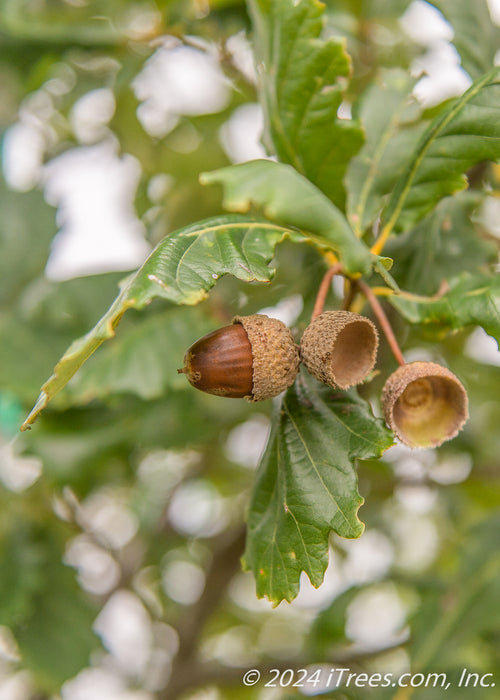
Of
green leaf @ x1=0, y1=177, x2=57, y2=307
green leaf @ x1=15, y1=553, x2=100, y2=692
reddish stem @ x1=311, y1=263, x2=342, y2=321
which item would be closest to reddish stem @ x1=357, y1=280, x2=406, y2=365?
reddish stem @ x1=311, y1=263, x2=342, y2=321

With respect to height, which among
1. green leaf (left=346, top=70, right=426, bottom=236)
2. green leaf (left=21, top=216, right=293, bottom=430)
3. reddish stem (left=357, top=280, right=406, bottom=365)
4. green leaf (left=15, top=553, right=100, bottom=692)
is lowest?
green leaf (left=15, top=553, right=100, bottom=692)

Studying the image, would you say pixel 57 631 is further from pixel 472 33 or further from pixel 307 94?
pixel 472 33

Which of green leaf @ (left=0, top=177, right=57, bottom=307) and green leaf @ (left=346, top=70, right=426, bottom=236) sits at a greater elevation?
green leaf @ (left=346, top=70, right=426, bottom=236)

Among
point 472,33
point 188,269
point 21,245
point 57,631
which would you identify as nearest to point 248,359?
point 188,269

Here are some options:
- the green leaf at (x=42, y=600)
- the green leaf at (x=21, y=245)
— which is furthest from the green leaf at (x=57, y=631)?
the green leaf at (x=21, y=245)

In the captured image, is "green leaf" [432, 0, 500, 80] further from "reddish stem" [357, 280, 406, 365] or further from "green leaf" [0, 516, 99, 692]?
"green leaf" [0, 516, 99, 692]

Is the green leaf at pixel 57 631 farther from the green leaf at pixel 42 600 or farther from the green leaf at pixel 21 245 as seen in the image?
the green leaf at pixel 21 245
